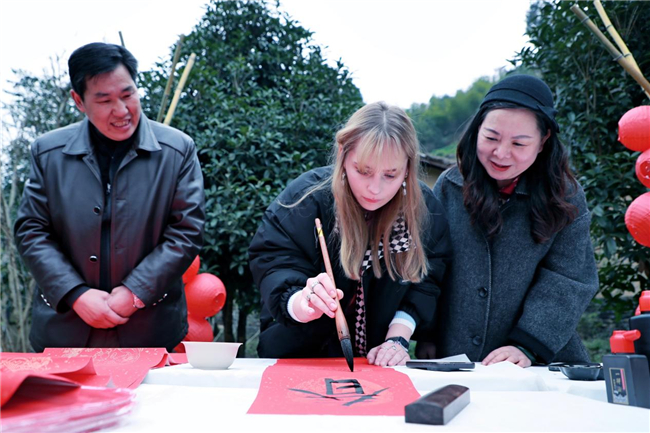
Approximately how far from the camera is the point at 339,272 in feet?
5.88

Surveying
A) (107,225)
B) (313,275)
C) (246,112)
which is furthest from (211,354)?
(246,112)

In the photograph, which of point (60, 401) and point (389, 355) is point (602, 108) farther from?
point (60, 401)

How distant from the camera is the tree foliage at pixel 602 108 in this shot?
3271 mm

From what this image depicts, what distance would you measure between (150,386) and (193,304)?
6.08ft

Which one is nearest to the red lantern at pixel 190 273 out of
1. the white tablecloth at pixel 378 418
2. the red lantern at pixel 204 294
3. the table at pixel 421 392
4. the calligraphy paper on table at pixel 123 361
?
the red lantern at pixel 204 294

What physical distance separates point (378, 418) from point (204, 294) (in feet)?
7.30

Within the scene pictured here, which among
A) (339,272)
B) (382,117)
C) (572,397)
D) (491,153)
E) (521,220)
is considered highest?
(382,117)

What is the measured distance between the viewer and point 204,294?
3.03m

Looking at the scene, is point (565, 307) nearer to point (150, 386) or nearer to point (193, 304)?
point (150, 386)

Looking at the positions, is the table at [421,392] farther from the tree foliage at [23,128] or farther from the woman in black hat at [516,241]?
the tree foliage at [23,128]

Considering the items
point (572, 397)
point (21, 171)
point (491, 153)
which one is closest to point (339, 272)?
point (491, 153)

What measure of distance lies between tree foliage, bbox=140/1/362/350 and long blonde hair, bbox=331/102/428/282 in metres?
1.33

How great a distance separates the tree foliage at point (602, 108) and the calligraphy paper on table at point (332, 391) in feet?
7.78

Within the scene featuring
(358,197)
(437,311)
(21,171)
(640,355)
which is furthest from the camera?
(21,171)
